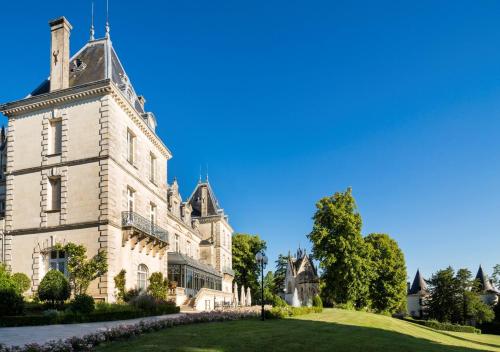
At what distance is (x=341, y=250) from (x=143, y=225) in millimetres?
22559

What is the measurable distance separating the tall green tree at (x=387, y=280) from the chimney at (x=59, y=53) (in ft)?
128

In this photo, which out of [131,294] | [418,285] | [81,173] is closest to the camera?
[131,294]

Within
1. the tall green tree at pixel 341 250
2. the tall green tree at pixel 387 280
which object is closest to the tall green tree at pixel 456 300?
the tall green tree at pixel 387 280

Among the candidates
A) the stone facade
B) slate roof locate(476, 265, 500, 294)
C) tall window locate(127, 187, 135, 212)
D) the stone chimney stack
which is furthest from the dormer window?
slate roof locate(476, 265, 500, 294)

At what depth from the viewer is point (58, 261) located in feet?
79.8

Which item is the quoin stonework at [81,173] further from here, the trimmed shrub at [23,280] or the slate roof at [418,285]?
the slate roof at [418,285]

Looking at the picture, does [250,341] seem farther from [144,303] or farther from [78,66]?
[78,66]

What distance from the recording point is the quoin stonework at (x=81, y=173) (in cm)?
2434

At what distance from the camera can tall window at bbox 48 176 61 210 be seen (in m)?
25.6

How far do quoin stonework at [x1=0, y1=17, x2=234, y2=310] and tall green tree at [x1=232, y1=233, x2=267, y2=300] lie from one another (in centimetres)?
3774

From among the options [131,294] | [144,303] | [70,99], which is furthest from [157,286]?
[70,99]

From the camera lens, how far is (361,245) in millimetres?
44812

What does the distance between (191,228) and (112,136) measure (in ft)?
82.7

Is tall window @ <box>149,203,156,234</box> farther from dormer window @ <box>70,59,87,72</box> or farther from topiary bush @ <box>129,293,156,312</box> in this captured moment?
dormer window @ <box>70,59,87,72</box>
